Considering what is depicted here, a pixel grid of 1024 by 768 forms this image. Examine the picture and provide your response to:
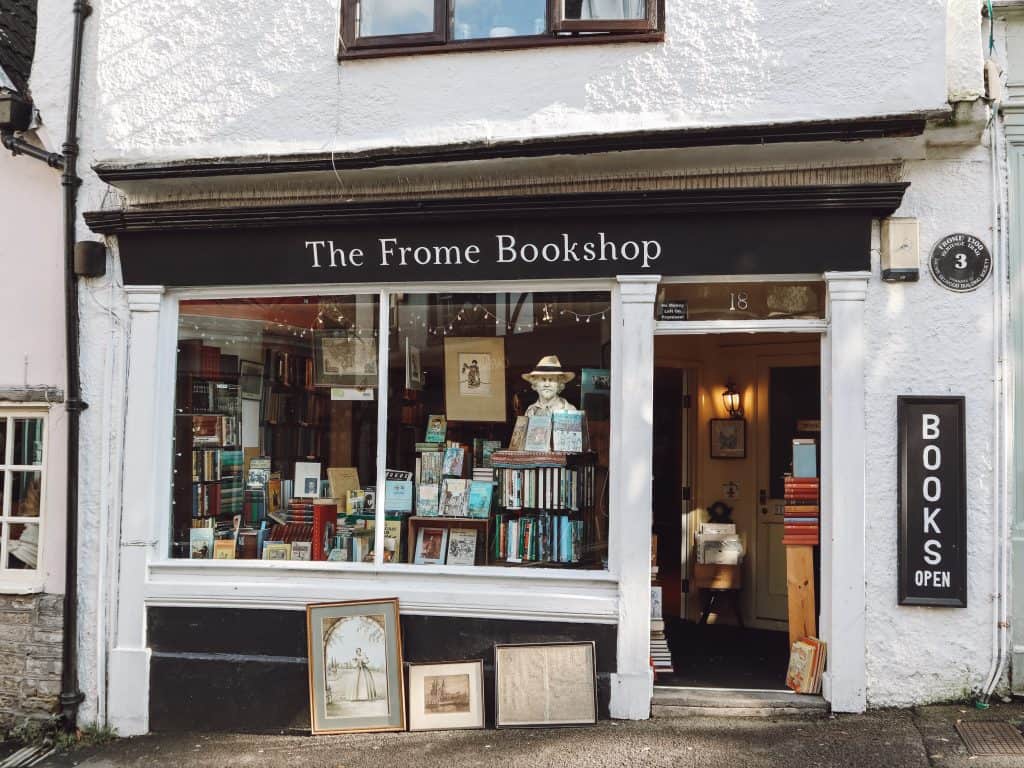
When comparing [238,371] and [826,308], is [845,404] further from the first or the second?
[238,371]

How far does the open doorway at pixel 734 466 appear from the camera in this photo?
26.3 feet

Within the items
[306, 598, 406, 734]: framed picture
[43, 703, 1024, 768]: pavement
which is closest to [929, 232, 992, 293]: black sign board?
[43, 703, 1024, 768]: pavement

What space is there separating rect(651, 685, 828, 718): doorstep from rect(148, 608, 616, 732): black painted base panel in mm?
684

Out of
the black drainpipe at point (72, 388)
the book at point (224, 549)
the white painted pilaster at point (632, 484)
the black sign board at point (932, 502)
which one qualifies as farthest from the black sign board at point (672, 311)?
the black drainpipe at point (72, 388)

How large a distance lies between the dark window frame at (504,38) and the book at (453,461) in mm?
2749

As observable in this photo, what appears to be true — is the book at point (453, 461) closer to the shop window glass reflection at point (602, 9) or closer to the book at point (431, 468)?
the book at point (431, 468)

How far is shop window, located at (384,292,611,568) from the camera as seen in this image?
6359mm

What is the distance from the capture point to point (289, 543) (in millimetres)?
A: 6750

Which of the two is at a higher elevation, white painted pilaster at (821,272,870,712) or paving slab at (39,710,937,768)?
white painted pilaster at (821,272,870,712)

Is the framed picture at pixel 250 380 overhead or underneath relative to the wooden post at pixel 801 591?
overhead

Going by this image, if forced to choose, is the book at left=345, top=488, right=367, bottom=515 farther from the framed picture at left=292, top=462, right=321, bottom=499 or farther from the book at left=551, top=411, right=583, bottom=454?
the book at left=551, top=411, right=583, bottom=454

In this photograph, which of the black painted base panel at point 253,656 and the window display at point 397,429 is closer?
the black painted base panel at point 253,656

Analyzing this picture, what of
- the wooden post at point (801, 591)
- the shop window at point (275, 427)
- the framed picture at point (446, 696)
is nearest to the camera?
the framed picture at point (446, 696)

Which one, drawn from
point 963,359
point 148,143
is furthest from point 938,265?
point 148,143
